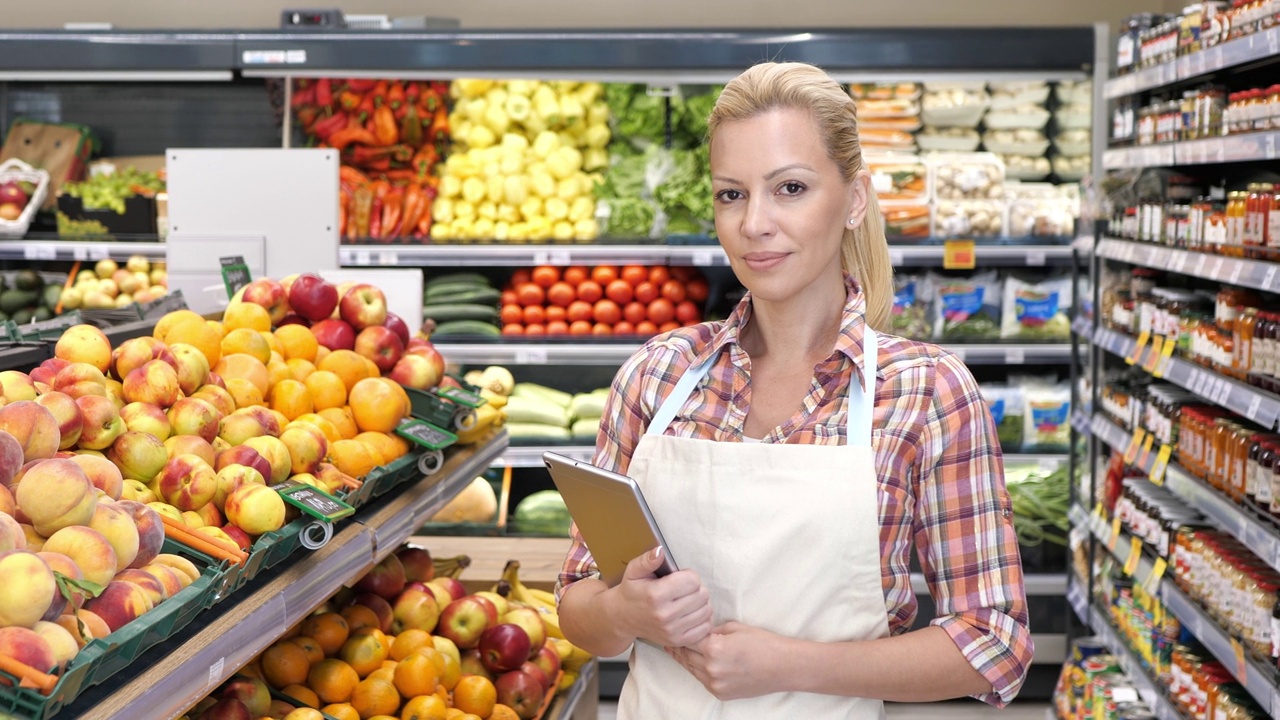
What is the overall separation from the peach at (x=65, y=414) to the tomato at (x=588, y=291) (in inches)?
142

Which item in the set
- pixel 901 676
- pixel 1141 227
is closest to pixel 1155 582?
pixel 1141 227

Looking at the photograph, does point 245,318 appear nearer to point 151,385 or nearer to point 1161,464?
point 151,385

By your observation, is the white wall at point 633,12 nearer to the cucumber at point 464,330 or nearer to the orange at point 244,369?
the cucumber at point 464,330

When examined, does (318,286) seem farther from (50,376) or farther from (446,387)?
(50,376)

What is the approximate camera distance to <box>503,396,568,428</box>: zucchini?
5164 mm

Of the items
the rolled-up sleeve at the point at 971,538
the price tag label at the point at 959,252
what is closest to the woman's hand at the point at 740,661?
the rolled-up sleeve at the point at 971,538

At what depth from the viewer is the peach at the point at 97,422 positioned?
1.74 m

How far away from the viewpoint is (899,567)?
1.55 m

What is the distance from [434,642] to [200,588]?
43.1 inches

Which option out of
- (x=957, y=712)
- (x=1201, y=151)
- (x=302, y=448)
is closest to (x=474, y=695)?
(x=302, y=448)

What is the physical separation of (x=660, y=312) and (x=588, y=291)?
332mm

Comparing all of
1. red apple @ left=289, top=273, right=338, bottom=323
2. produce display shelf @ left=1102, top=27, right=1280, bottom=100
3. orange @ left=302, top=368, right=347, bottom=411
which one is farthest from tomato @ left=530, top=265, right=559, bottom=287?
orange @ left=302, top=368, right=347, bottom=411

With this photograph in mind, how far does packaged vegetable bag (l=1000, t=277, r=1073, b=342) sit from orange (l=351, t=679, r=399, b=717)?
3.39m

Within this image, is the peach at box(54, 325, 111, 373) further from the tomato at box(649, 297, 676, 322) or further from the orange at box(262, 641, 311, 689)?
the tomato at box(649, 297, 676, 322)
